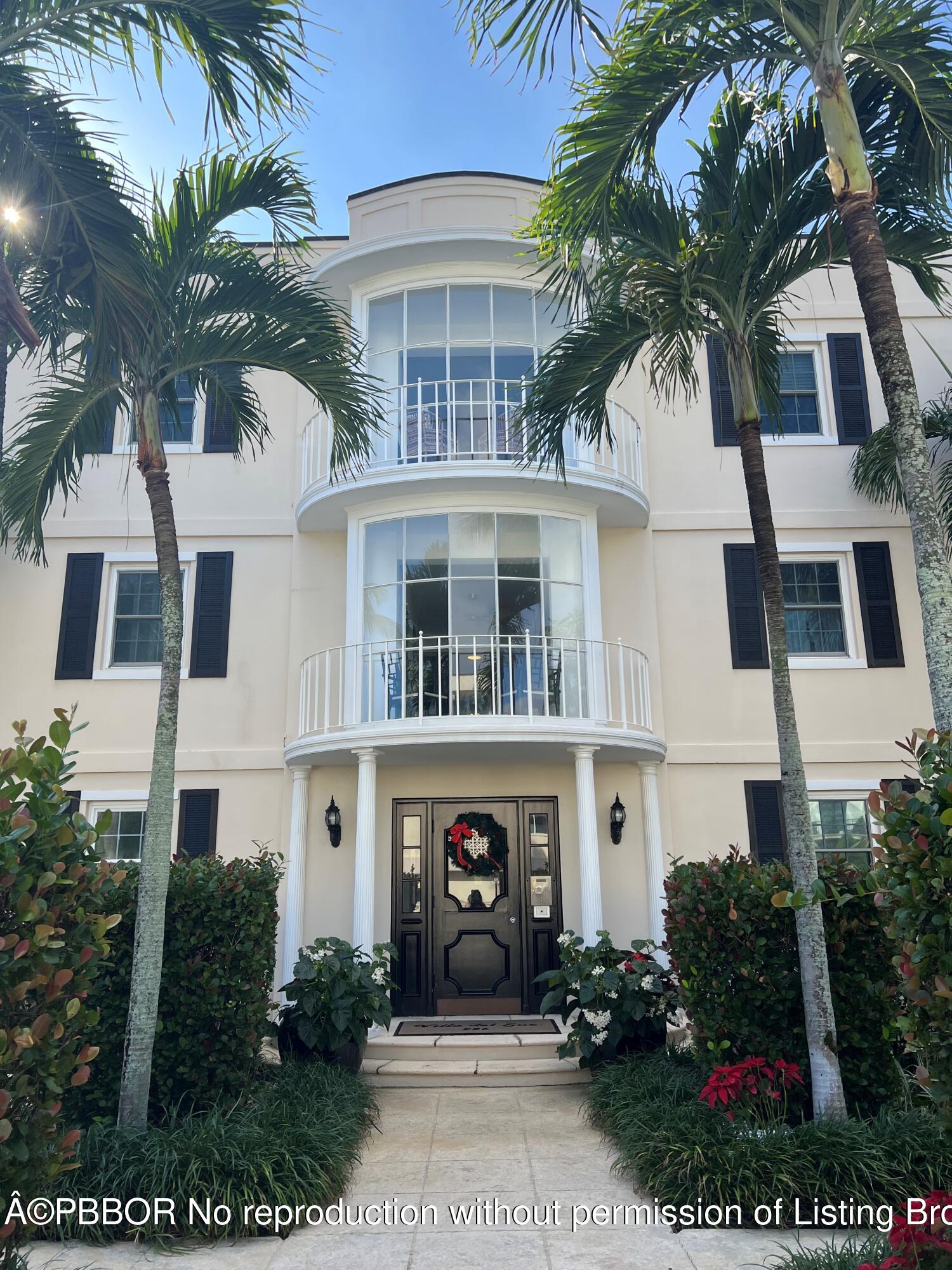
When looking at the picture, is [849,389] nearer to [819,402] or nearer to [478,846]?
[819,402]

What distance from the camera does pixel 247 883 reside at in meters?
6.61

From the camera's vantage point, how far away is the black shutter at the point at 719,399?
11.8 m

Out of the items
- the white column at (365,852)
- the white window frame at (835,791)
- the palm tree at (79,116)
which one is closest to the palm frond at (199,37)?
the palm tree at (79,116)

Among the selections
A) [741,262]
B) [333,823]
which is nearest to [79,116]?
[741,262]

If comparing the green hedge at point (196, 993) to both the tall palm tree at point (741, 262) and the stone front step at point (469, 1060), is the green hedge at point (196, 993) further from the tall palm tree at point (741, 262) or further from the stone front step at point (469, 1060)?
the tall palm tree at point (741, 262)

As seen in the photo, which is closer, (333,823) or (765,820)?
(333,823)

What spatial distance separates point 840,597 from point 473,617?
485 cm

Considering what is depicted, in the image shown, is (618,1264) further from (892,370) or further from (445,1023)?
(445,1023)

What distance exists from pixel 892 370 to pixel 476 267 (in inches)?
276

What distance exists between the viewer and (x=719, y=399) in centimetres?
1195

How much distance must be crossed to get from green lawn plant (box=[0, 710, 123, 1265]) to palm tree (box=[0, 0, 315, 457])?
8.92ft

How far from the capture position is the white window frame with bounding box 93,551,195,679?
11211 millimetres

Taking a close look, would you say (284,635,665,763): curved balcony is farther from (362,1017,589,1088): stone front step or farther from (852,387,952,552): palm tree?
(852,387,952,552): palm tree

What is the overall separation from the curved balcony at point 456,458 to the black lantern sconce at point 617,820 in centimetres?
352
